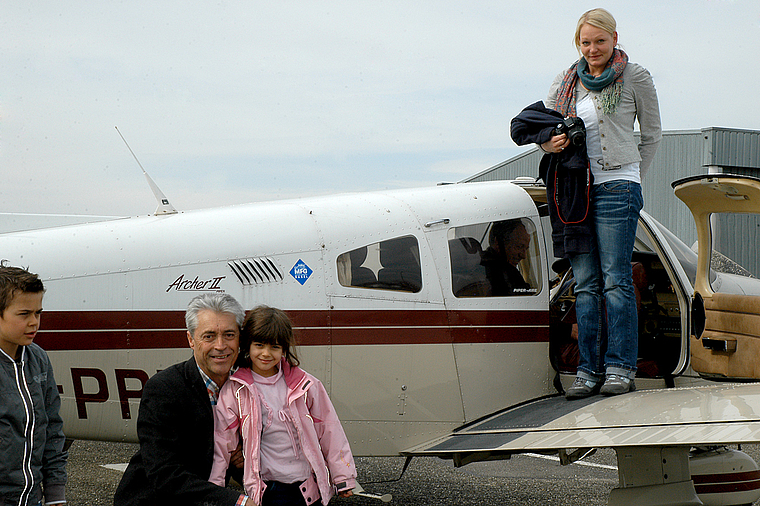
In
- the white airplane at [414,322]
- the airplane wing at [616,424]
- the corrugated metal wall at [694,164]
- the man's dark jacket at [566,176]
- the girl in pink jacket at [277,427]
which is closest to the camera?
the girl in pink jacket at [277,427]

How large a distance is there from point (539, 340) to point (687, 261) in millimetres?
1330

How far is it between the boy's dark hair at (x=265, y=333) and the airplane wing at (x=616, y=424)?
5.31 ft

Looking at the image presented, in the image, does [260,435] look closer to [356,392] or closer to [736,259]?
[356,392]

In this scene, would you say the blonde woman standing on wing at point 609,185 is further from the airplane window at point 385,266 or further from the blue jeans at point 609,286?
the airplane window at point 385,266

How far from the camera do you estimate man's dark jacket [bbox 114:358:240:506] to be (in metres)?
2.66

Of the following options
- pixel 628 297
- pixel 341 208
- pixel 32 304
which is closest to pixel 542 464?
pixel 628 297

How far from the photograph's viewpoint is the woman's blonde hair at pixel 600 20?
441 cm

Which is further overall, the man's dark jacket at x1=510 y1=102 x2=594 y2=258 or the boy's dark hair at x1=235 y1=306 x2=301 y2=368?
the man's dark jacket at x1=510 y1=102 x2=594 y2=258

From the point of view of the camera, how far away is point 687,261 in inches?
212

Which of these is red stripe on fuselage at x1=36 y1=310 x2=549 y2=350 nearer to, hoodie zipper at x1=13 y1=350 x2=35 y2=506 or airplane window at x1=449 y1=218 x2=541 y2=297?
airplane window at x1=449 y1=218 x2=541 y2=297

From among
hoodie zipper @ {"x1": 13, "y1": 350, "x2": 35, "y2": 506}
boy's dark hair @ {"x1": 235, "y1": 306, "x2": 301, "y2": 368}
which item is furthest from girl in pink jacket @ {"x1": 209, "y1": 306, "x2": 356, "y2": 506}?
hoodie zipper @ {"x1": 13, "y1": 350, "x2": 35, "y2": 506}

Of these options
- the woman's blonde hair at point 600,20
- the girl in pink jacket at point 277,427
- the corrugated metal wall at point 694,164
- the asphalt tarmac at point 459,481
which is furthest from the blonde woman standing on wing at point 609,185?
the corrugated metal wall at point 694,164

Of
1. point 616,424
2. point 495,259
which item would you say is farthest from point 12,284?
point 495,259

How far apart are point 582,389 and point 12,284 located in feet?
10.9
